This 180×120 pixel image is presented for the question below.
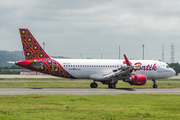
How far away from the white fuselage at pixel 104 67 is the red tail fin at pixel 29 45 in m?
3.18

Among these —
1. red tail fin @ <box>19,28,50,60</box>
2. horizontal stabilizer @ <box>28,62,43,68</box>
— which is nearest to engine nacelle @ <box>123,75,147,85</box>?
horizontal stabilizer @ <box>28,62,43,68</box>

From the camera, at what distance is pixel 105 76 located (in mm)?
40500

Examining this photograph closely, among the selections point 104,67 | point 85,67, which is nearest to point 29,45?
point 85,67

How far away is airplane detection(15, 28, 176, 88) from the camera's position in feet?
127

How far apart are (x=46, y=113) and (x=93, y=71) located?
2457 centimetres

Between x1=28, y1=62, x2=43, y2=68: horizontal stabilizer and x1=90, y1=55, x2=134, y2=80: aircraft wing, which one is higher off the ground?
x1=28, y1=62, x2=43, y2=68: horizontal stabilizer

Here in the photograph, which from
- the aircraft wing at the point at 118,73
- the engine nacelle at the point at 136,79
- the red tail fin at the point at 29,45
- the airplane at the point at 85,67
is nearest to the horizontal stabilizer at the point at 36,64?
the airplane at the point at 85,67

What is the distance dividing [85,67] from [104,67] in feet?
9.35

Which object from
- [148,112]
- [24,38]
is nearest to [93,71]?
[24,38]

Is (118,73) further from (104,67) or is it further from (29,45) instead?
(29,45)

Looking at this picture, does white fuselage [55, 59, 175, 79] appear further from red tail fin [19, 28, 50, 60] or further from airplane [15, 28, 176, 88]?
red tail fin [19, 28, 50, 60]

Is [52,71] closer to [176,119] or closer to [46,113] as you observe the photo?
[46,113]

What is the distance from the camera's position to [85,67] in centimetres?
4128

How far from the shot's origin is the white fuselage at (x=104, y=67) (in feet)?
134
